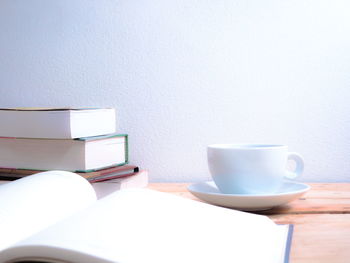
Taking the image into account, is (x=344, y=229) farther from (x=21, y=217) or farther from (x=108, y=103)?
(x=108, y=103)

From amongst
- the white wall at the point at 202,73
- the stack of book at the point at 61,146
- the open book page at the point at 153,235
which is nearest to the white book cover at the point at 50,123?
the stack of book at the point at 61,146

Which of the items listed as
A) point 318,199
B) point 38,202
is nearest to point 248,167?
point 318,199

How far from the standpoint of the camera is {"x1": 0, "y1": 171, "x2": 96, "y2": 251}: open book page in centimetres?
42

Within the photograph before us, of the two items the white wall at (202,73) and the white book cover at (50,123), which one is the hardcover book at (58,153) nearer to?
the white book cover at (50,123)

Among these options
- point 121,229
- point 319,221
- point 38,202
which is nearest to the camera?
point 121,229

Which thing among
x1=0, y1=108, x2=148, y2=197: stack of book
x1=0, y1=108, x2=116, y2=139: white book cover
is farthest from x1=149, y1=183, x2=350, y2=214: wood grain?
x1=0, y1=108, x2=116, y2=139: white book cover

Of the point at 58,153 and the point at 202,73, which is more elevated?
the point at 202,73

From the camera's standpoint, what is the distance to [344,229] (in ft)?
1.97

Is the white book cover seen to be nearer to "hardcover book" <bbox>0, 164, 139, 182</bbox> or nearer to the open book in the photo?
"hardcover book" <bbox>0, 164, 139, 182</bbox>

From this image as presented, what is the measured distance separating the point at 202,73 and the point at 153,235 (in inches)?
25.9

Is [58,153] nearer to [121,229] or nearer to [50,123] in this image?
[50,123]

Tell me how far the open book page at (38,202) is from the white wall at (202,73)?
0.44 m

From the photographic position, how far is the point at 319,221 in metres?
0.65

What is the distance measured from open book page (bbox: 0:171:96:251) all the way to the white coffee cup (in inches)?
9.1
